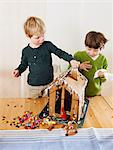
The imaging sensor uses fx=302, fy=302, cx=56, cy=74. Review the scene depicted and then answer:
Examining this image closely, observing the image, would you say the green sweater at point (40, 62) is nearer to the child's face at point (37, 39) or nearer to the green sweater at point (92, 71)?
the child's face at point (37, 39)

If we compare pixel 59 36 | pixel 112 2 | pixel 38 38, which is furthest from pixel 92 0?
pixel 38 38

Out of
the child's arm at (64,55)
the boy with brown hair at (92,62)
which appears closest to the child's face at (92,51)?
the boy with brown hair at (92,62)

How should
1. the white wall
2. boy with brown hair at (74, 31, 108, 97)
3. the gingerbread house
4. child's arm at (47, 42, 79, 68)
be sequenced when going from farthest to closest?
the white wall
boy with brown hair at (74, 31, 108, 97)
child's arm at (47, 42, 79, 68)
the gingerbread house

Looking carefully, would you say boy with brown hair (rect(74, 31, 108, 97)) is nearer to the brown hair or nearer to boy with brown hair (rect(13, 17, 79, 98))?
the brown hair

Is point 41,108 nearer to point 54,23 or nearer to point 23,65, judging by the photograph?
point 23,65

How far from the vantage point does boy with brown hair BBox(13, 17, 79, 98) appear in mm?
1463

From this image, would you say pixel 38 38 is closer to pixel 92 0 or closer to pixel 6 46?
pixel 6 46

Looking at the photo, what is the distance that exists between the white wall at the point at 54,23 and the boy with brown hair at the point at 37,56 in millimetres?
179

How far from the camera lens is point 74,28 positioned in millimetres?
1689

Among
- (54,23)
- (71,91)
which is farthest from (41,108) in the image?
(54,23)

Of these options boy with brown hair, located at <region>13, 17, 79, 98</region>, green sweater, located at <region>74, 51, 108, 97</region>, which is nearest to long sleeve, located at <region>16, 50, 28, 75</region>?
boy with brown hair, located at <region>13, 17, 79, 98</region>

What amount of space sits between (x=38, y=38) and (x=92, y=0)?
42cm

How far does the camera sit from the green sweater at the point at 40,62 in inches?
59.0

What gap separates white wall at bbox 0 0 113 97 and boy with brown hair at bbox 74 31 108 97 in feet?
0.53
